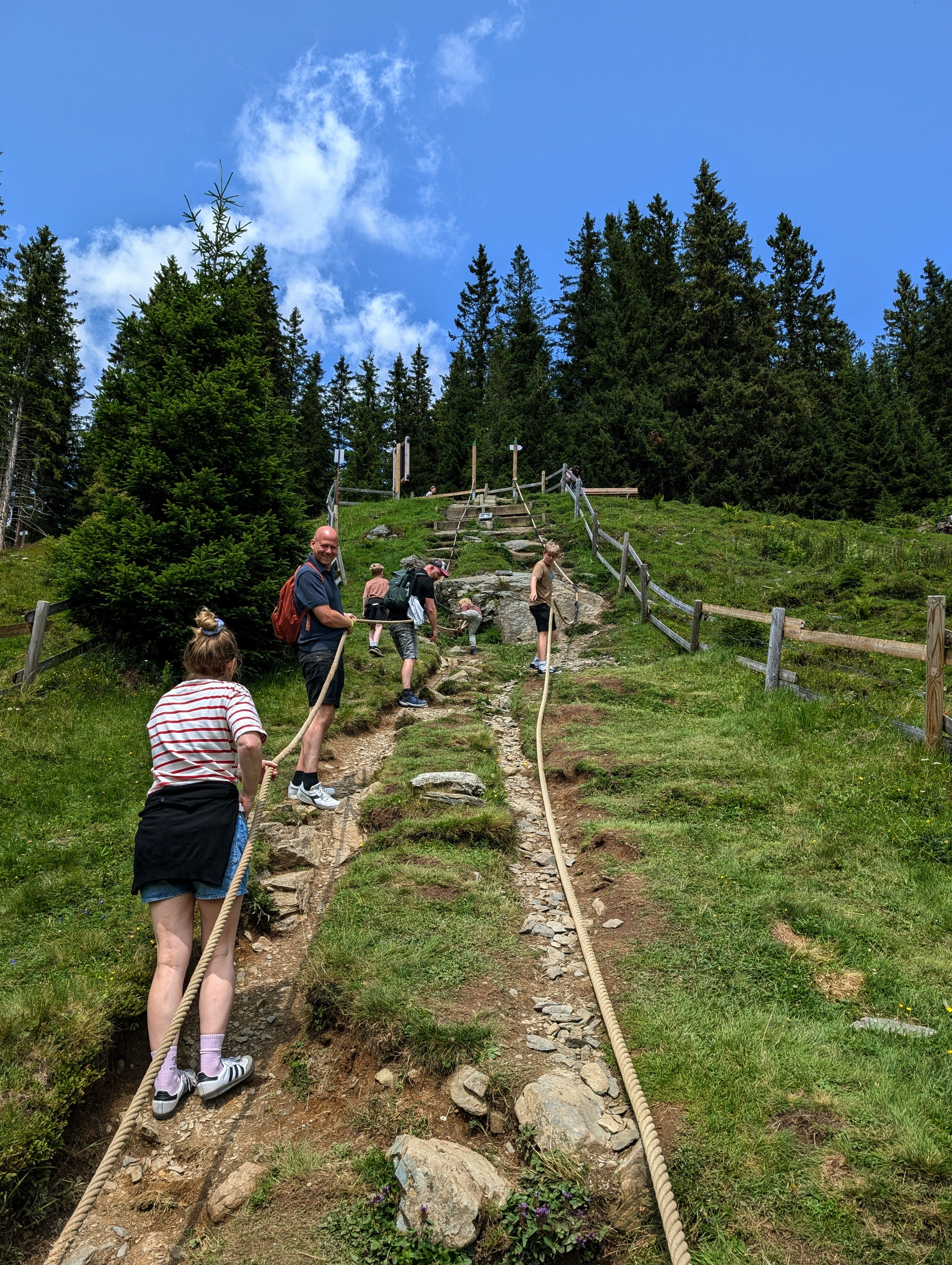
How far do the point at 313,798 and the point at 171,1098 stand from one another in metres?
3.22

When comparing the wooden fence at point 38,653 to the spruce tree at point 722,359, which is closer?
the wooden fence at point 38,653

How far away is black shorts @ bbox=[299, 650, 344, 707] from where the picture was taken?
640cm

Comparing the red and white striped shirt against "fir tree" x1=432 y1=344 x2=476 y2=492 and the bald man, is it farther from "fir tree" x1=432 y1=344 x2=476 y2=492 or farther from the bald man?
"fir tree" x1=432 y1=344 x2=476 y2=492

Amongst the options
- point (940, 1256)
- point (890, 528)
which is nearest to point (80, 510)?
point (890, 528)

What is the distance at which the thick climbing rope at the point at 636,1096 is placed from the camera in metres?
2.26

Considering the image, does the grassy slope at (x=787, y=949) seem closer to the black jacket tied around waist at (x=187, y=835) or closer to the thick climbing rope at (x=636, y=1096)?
the thick climbing rope at (x=636, y=1096)

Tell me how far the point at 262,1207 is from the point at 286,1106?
0.60m

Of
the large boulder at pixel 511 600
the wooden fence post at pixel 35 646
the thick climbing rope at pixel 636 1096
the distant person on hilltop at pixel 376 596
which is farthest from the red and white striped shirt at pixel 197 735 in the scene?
the large boulder at pixel 511 600

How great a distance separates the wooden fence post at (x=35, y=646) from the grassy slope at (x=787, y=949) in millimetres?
6227

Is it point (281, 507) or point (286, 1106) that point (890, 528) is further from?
point (286, 1106)

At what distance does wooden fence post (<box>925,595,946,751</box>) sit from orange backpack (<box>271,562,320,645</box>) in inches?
221

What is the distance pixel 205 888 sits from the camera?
3299mm

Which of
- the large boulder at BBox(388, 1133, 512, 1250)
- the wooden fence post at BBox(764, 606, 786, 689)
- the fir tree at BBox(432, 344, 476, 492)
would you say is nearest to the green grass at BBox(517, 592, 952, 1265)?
the large boulder at BBox(388, 1133, 512, 1250)

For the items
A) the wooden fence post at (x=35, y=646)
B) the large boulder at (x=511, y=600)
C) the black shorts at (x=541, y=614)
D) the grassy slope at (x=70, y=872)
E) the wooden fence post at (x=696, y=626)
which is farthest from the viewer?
the large boulder at (x=511, y=600)
